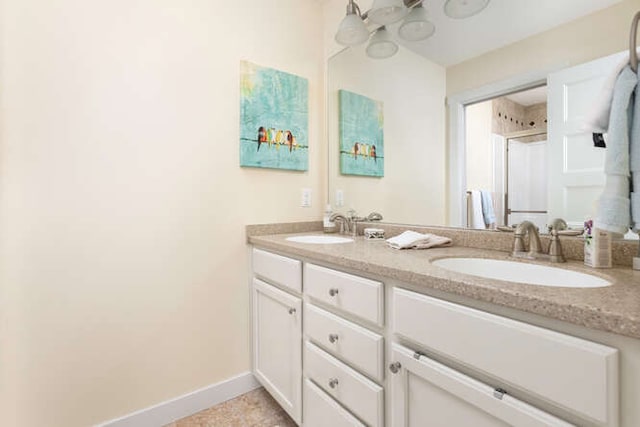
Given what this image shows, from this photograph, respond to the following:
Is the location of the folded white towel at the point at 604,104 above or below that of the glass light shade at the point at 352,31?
below

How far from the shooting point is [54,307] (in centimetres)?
122

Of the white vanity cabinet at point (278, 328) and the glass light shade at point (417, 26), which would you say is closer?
the white vanity cabinet at point (278, 328)

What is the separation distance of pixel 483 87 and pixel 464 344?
1.10m

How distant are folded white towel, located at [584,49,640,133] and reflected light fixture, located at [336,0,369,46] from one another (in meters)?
1.20

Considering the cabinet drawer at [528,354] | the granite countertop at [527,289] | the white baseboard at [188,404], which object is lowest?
the white baseboard at [188,404]

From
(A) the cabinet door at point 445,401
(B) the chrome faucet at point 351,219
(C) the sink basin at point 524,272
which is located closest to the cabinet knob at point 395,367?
(A) the cabinet door at point 445,401

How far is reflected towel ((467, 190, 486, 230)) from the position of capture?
1.31 meters

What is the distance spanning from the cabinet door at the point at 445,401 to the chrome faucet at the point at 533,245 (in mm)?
556

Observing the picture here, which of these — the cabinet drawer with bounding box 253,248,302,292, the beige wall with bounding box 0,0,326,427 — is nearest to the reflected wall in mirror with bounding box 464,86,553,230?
the cabinet drawer with bounding box 253,248,302,292

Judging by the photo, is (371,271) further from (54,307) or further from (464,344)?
(54,307)

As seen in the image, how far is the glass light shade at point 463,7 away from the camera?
1.25 m

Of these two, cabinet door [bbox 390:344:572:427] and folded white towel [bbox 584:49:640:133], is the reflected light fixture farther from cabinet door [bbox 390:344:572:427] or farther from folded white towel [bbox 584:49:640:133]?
cabinet door [bbox 390:344:572:427]

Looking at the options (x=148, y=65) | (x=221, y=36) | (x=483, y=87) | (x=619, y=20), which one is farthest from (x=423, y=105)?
(x=148, y=65)

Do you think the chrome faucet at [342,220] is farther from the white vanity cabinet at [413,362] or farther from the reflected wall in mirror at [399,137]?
the white vanity cabinet at [413,362]
